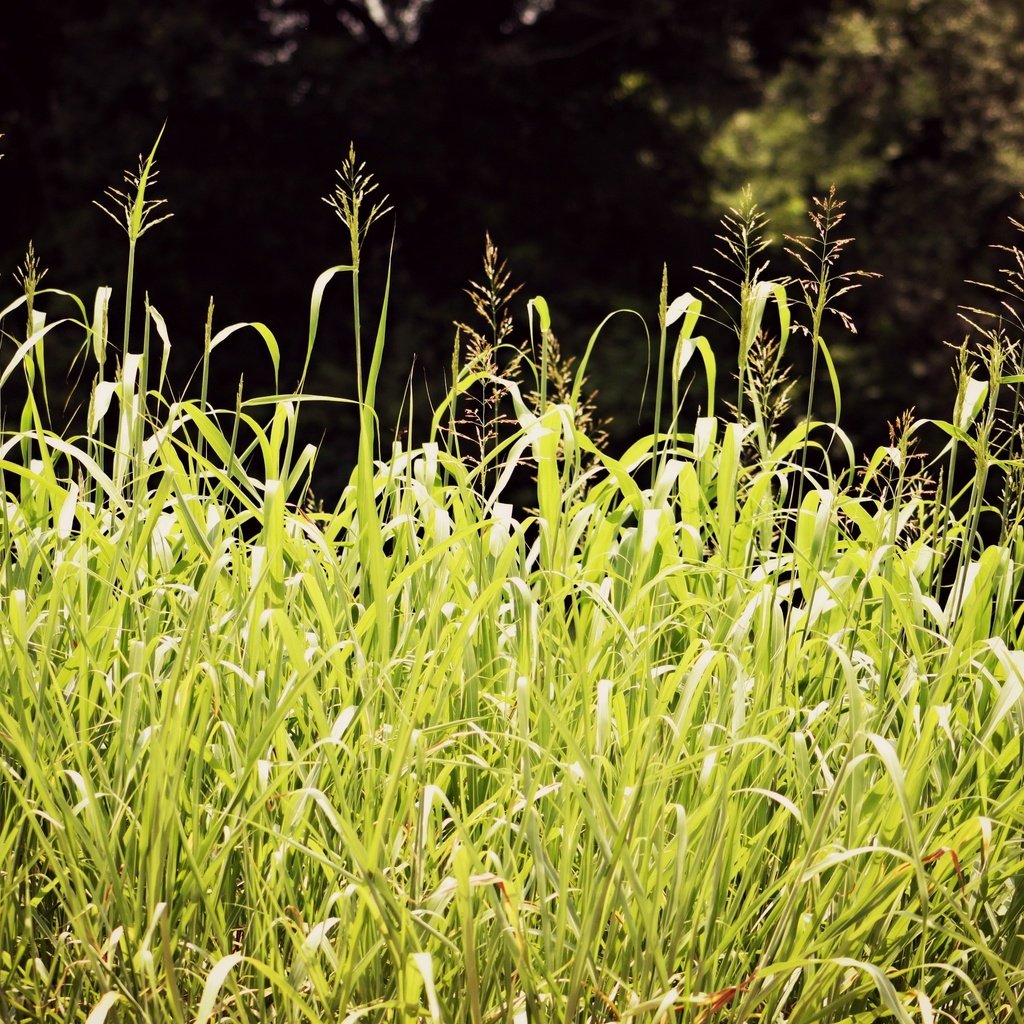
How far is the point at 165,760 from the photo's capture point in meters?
1.43

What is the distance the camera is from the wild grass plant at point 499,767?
4.58 ft

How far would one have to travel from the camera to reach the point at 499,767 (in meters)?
1.70

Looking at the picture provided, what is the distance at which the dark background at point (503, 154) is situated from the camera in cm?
1038

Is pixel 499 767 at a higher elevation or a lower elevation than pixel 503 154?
lower

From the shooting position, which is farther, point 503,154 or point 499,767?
point 503,154

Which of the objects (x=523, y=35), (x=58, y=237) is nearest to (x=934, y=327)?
(x=523, y=35)

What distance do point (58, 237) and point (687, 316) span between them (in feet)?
31.2

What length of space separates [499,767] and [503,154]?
10.4m

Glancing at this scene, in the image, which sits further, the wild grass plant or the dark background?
the dark background

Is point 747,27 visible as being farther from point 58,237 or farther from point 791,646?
point 791,646

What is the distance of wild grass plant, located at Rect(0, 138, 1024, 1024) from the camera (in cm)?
139

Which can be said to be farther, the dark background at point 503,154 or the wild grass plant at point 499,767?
the dark background at point 503,154

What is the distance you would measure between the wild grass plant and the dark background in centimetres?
806

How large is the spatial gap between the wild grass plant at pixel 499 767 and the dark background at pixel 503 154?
8063 millimetres
